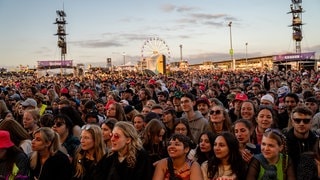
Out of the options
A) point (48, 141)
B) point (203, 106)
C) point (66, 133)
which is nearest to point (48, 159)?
point (48, 141)

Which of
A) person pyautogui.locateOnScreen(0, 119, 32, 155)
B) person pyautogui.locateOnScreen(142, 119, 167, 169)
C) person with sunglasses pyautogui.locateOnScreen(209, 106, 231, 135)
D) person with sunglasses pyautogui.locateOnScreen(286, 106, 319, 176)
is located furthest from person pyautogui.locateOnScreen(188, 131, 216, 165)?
person pyautogui.locateOnScreen(0, 119, 32, 155)

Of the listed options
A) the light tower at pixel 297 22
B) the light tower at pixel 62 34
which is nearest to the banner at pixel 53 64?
the light tower at pixel 62 34

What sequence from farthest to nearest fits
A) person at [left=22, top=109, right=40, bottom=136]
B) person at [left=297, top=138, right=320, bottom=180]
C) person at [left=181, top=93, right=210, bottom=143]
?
person at [left=181, top=93, right=210, bottom=143], person at [left=22, top=109, right=40, bottom=136], person at [left=297, top=138, right=320, bottom=180]

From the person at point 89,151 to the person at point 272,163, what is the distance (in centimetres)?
199

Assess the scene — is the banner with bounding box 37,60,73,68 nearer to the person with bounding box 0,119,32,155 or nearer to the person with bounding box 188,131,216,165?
the person with bounding box 0,119,32,155

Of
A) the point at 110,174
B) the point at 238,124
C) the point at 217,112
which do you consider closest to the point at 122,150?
the point at 110,174

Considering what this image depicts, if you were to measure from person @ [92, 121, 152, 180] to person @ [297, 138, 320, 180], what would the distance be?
1.77 meters

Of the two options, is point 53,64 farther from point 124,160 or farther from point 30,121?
point 124,160

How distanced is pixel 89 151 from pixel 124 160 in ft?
2.36

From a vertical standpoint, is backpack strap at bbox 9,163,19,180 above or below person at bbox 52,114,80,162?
below

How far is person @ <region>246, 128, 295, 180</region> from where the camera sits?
4180 millimetres

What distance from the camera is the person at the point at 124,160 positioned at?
435 cm

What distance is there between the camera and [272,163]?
4.25m

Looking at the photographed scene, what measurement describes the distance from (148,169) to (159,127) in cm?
105
